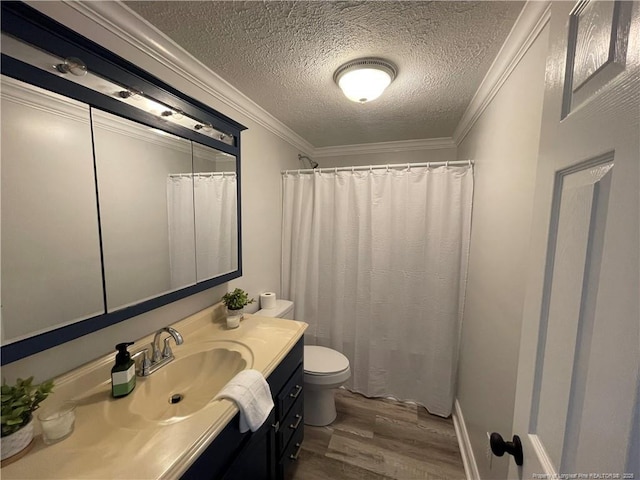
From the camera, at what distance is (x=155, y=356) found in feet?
3.64

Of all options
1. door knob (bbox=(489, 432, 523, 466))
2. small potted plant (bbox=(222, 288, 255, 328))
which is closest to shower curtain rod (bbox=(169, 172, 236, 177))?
small potted plant (bbox=(222, 288, 255, 328))

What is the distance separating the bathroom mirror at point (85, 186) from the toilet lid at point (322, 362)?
0.98 metres

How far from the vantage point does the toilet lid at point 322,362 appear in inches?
71.5

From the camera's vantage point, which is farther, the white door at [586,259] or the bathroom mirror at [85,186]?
the bathroom mirror at [85,186]

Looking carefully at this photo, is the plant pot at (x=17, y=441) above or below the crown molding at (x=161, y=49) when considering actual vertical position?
below

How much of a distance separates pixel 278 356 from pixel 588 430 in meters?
1.03

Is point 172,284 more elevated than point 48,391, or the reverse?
point 172,284

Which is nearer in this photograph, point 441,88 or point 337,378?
point 441,88

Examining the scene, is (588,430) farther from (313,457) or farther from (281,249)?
(281,249)

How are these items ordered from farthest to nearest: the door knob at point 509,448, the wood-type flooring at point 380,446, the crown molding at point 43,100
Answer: the wood-type flooring at point 380,446
the crown molding at point 43,100
the door knob at point 509,448

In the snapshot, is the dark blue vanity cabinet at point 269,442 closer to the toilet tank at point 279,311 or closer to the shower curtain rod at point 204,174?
the toilet tank at point 279,311

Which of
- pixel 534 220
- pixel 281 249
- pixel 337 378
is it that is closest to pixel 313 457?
pixel 337 378

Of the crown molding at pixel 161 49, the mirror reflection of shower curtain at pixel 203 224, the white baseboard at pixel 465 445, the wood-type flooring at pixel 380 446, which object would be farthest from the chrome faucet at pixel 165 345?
the white baseboard at pixel 465 445

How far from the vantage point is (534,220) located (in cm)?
65
